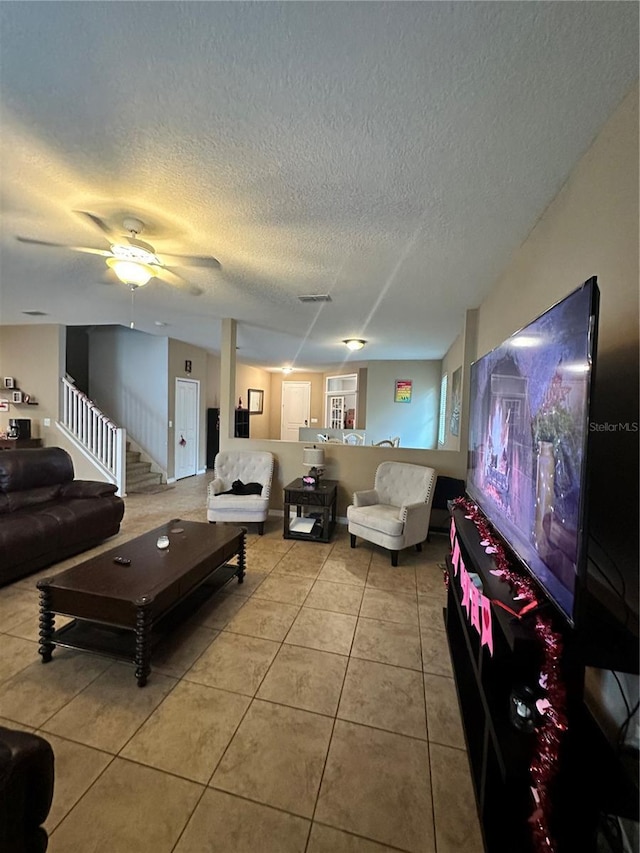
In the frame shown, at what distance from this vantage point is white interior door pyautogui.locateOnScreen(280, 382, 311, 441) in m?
10.9

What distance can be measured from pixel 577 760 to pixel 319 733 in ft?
3.37

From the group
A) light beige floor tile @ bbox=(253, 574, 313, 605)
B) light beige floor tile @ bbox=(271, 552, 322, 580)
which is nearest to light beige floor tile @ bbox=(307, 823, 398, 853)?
light beige floor tile @ bbox=(253, 574, 313, 605)

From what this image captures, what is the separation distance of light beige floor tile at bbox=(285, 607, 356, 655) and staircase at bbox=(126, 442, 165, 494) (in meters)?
4.61

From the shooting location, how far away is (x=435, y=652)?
7.28 feet

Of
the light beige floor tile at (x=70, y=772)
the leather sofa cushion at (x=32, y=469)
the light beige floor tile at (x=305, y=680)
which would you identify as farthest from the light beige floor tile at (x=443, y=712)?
the leather sofa cushion at (x=32, y=469)

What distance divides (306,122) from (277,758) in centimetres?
274

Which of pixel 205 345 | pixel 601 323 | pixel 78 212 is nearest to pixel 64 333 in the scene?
pixel 205 345

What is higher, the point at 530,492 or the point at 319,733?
the point at 530,492

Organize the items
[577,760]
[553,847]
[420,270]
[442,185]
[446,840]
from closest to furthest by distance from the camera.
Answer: [553,847]
[577,760]
[446,840]
[442,185]
[420,270]

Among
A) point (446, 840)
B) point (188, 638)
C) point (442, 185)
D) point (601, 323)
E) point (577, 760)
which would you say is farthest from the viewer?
point (188, 638)

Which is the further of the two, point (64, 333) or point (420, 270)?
point (64, 333)

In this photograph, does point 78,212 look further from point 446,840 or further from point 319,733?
point 446,840

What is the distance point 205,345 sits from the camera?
720 centimetres

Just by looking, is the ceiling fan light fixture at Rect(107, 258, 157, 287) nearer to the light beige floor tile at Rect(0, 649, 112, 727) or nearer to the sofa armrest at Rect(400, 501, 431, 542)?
the light beige floor tile at Rect(0, 649, 112, 727)
